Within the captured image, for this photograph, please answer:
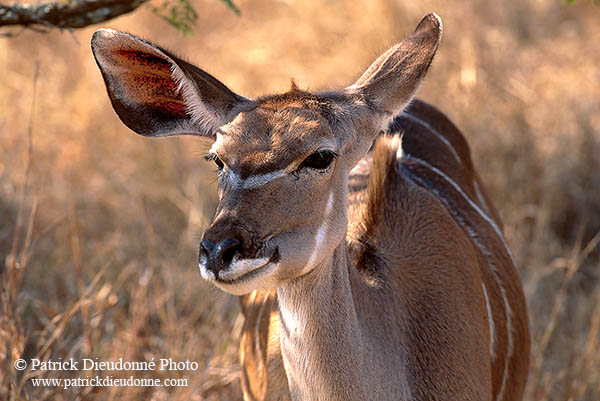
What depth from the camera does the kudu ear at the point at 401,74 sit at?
2953 mm

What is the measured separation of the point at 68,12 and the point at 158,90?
0.79 meters

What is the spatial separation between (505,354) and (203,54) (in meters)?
5.28

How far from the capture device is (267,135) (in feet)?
8.70

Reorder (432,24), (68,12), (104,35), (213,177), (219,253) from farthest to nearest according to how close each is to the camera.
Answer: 1. (213,177)
2. (68,12)
3. (432,24)
4. (104,35)
5. (219,253)

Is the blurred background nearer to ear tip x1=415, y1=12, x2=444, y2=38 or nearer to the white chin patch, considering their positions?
ear tip x1=415, y1=12, x2=444, y2=38

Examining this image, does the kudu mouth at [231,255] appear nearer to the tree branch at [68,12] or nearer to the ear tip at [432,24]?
the ear tip at [432,24]

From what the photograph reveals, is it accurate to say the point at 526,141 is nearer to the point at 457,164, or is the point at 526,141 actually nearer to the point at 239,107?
the point at 457,164

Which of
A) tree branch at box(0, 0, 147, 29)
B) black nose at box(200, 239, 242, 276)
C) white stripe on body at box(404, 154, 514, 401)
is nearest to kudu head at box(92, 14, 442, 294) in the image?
black nose at box(200, 239, 242, 276)

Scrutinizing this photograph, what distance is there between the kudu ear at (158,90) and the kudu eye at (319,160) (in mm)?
360

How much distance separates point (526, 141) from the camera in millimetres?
6141

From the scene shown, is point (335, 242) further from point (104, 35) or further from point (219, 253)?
point (104, 35)

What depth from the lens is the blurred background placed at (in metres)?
4.46

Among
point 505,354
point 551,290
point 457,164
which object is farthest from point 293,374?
point 551,290

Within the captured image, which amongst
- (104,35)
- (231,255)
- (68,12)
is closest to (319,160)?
(231,255)
